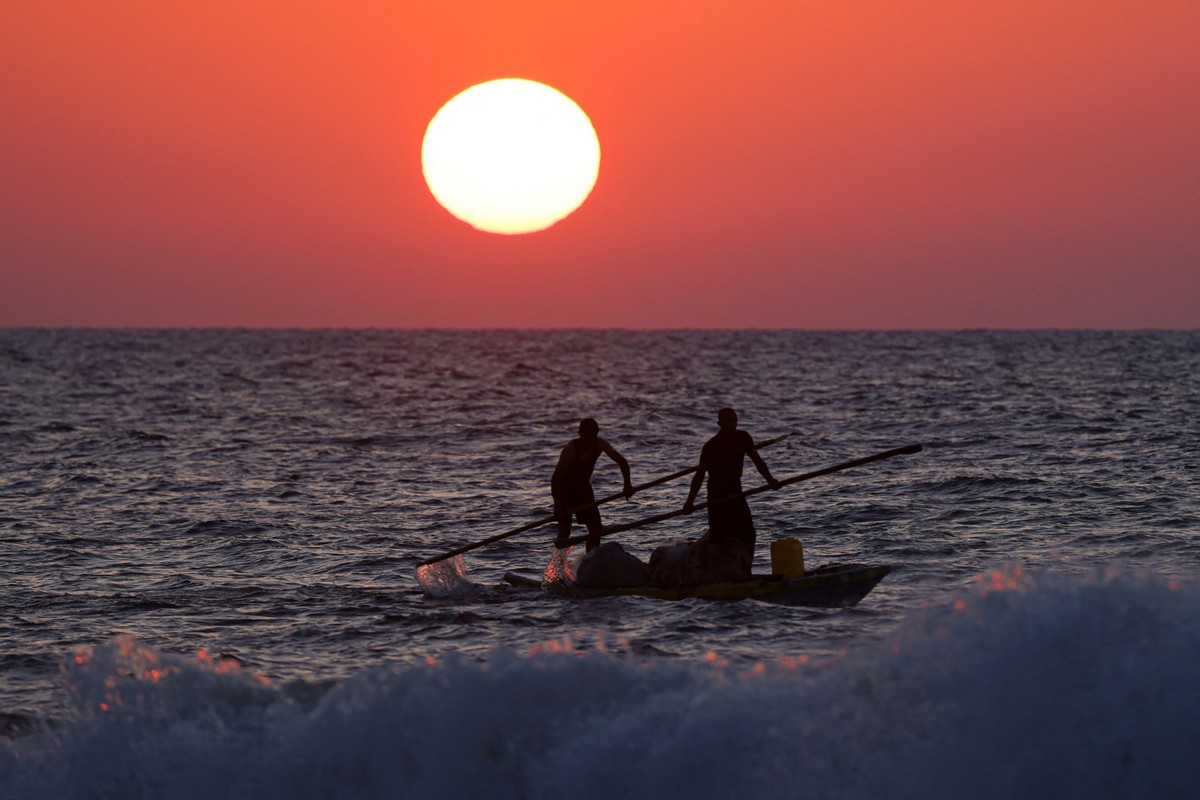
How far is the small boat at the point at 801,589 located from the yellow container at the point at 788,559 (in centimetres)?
10

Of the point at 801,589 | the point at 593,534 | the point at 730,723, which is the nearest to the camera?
the point at 730,723

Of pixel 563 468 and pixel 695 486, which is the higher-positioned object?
pixel 563 468

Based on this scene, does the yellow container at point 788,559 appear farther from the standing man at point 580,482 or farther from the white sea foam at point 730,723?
the white sea foam at point 730,723

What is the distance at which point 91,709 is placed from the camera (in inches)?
338

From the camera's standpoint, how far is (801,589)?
12492mm

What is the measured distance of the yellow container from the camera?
12820 millimetres

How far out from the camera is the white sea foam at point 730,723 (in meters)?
7.34

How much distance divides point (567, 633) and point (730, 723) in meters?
4.29

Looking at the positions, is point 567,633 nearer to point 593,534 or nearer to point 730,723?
point 593,534

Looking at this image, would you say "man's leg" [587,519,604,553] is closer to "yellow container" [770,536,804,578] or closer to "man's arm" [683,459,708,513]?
"man's arm" [683,459,708,513]

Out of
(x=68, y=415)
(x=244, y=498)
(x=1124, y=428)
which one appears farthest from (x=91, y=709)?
(x=68, y=415)

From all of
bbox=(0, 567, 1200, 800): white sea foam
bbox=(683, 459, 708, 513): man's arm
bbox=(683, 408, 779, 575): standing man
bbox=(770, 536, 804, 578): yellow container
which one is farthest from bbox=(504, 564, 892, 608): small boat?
bbox=(0, 567, 1200, 800): white sea foam

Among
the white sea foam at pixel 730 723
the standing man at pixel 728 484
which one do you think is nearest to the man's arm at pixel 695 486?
the standing man at pixel 728 484

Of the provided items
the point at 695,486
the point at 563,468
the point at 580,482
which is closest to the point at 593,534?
the point at 580,482
